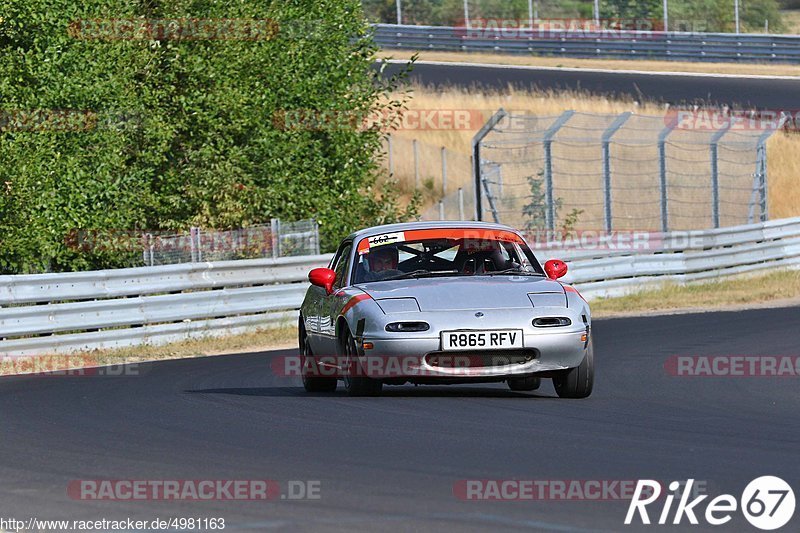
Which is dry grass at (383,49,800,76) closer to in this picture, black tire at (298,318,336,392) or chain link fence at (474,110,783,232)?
chain link fence at (474,110,783,232)

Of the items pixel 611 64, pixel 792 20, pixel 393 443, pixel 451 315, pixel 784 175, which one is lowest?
pixel 784 175

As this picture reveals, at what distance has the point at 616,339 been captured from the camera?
16.8 m

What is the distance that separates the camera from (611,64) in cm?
4947

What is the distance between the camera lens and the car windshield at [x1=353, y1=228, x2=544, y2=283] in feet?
36.4

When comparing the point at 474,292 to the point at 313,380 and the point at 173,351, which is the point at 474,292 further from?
the point at 173,351

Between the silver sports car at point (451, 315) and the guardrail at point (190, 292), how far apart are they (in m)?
6.53

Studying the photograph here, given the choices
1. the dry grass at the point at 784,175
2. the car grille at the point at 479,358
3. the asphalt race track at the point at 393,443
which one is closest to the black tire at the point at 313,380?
the asphalt race track at the point at 393,443

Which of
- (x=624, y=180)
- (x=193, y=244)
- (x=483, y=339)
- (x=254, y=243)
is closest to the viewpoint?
(x=483, y=339)

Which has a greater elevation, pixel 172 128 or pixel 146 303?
pixel 172 128

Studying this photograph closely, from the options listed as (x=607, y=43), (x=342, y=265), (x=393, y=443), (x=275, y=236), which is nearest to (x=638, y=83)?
(x=607, y=43)

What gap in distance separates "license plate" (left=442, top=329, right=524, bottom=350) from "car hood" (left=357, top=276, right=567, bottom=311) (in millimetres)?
206

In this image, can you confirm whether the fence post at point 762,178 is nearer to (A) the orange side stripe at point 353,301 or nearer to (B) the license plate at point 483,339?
(A) the orange side stripe at point 353,301

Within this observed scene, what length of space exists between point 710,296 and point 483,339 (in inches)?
567

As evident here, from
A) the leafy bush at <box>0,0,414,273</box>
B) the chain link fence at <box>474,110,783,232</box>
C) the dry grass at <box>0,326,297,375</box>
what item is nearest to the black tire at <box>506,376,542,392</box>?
the dry grass at <box>0,326,297,375</box>
